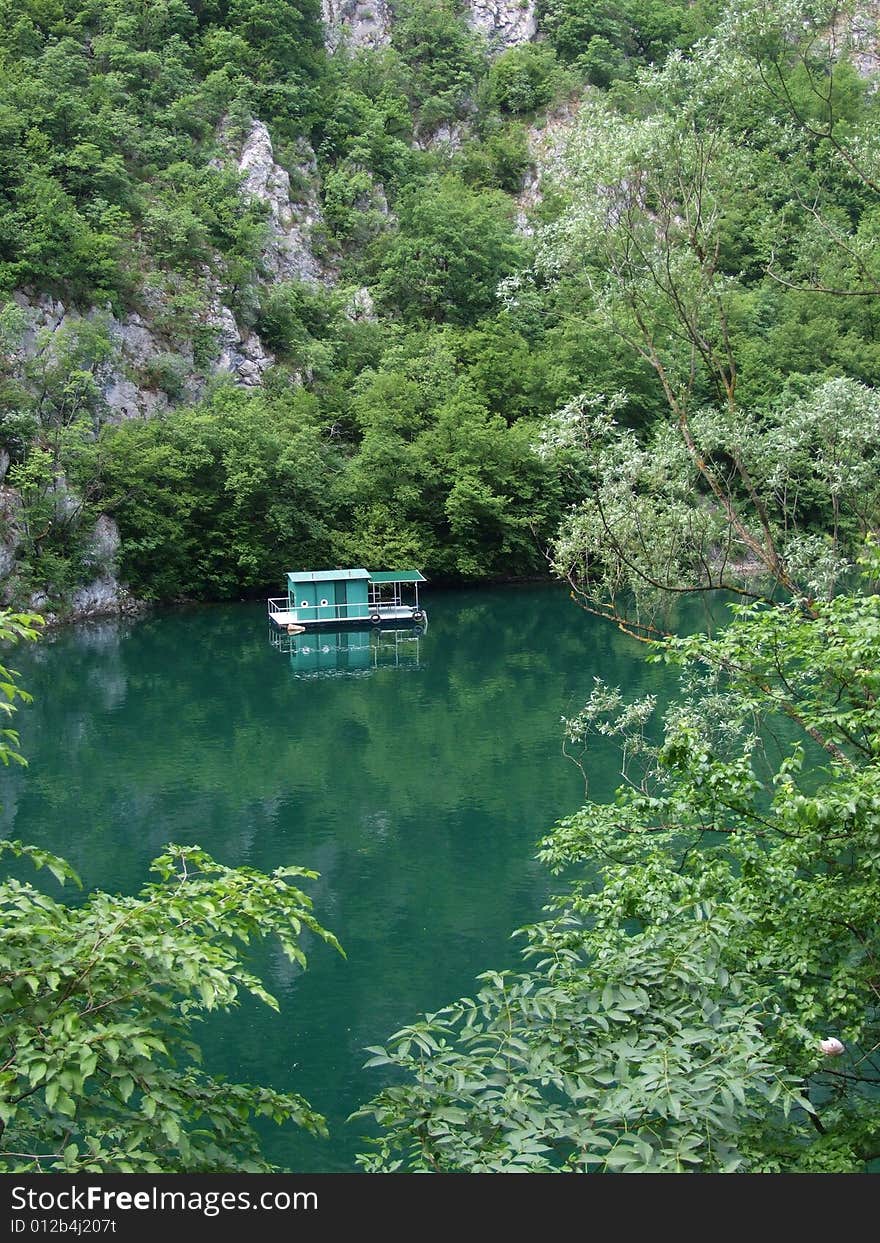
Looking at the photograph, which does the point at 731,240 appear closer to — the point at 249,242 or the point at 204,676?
the point at 249,242

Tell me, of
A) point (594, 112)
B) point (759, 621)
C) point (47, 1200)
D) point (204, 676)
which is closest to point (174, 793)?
point (204, 676)

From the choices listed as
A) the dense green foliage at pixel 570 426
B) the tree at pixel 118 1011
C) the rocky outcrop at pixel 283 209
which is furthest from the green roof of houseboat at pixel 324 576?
the tree at pixel 118 1011

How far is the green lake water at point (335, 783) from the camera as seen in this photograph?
46.0 feet

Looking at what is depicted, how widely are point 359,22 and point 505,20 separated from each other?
9462 millimetres

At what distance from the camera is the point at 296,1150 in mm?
11141

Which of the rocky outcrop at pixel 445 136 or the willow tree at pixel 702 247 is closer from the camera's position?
the willow tree at pixel 702 247

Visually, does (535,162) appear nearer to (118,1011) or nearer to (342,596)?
(342,596)

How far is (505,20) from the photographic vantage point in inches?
2717

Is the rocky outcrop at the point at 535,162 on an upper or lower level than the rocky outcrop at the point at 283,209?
upper

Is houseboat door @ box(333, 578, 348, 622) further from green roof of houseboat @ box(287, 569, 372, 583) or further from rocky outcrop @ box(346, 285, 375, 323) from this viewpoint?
rocky outcrop @ box(346, 285, 375, 323)

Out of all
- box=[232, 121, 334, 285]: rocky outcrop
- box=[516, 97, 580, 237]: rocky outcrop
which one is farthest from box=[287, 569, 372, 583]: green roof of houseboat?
box=[516, 97, 580, 237]: rocky outcrop

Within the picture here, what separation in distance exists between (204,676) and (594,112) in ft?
75.0

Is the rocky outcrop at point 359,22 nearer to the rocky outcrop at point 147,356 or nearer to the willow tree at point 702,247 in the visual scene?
the rocky outcrop at point 147,356

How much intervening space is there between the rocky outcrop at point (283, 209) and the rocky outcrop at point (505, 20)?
20.1 metres
